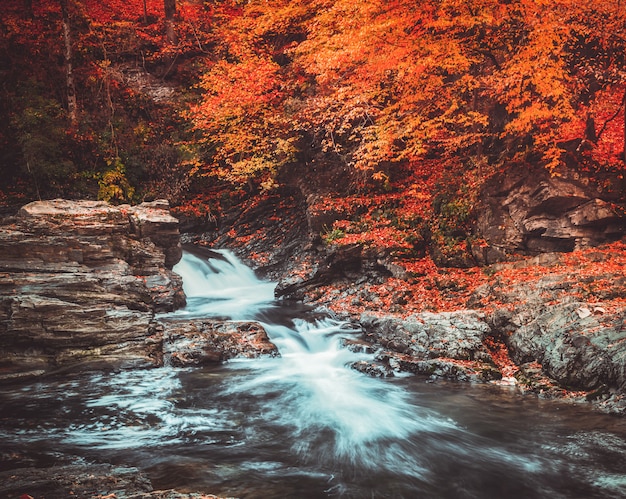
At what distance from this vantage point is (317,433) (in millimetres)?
6246

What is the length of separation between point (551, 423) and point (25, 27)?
22.1m

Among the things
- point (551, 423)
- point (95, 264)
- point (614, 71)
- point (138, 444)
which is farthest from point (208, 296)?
point (614, 71)

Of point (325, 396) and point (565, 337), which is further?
point (325, 396)

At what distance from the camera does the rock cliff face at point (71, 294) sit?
778 cm

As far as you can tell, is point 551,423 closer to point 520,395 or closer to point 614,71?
point 520,395

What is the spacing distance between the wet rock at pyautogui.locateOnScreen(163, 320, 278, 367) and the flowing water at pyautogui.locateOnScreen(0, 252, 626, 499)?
1.15 ft

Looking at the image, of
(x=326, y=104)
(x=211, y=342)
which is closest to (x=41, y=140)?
(x=326, y=104)

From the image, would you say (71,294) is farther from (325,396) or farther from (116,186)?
(116,186)

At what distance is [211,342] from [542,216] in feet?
27.4

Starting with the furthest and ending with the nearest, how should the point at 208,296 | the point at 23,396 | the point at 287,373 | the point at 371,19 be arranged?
the point at 208,296 → the point at 371,19 → the point at 287,373 → the point at 23,396

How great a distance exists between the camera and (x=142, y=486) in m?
3.60

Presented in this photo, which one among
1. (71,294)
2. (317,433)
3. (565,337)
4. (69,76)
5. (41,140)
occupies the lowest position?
(317,433)

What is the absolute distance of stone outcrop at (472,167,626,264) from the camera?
388 inches

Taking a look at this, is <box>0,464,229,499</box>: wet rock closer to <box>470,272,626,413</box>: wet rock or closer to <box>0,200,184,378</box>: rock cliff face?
<box>0,200,184,378</box>: rock cliff face
